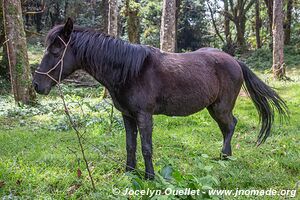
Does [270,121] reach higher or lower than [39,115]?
higher

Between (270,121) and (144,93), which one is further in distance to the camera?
(270,121)

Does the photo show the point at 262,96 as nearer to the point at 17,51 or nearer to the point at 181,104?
the point at 181,104

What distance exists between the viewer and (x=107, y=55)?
3.95 m

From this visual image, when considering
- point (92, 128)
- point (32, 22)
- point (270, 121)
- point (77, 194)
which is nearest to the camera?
point (77, 194)

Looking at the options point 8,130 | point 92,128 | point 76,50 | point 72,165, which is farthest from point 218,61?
point 8,130

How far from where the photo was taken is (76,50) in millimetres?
3943

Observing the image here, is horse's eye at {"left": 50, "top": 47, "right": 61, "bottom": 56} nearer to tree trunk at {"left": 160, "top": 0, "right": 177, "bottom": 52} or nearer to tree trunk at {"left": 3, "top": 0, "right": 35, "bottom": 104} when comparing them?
tree trunk at {"left": 3, "top": 0, "right": 35, "bottom": 104}

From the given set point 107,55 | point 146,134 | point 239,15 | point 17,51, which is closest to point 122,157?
point 146,134

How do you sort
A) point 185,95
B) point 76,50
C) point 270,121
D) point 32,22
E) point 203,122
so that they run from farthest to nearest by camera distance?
point 32,22 < point 203,122 < point 270,121 < point 185,95 < point 76,50

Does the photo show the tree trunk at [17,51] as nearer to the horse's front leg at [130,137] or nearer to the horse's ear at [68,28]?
the horse's front leg at [130,137]

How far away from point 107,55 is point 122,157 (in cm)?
172

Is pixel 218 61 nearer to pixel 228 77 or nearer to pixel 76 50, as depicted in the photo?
pixel 228 77

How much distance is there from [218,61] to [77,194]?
2.61 meters

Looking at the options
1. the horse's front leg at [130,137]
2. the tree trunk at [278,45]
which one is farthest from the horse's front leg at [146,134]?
the tree trunk at [278,45]
